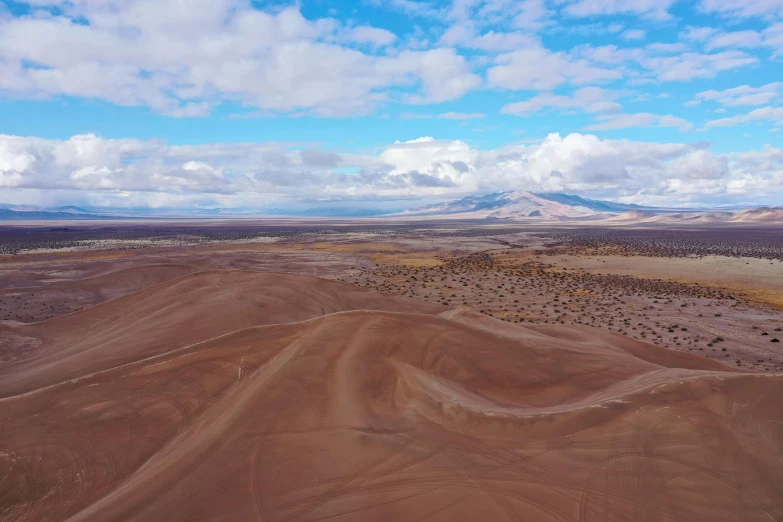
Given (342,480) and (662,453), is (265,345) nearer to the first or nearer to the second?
(342,480)

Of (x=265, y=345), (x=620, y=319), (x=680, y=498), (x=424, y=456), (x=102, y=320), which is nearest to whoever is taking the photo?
(x=680, y=498)

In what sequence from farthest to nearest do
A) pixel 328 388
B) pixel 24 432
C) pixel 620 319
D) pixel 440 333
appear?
pixel 620 319, pixel 440 333, pixel 328 388, pixel 24 432

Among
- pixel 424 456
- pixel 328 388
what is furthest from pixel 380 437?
pixel 328 388

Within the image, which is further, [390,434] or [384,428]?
[384,428]

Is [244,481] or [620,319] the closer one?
[244,481]

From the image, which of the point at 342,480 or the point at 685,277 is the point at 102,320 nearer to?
the point at 342,480

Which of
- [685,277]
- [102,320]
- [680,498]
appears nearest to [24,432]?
[680,498]

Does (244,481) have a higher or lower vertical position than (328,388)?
lower
